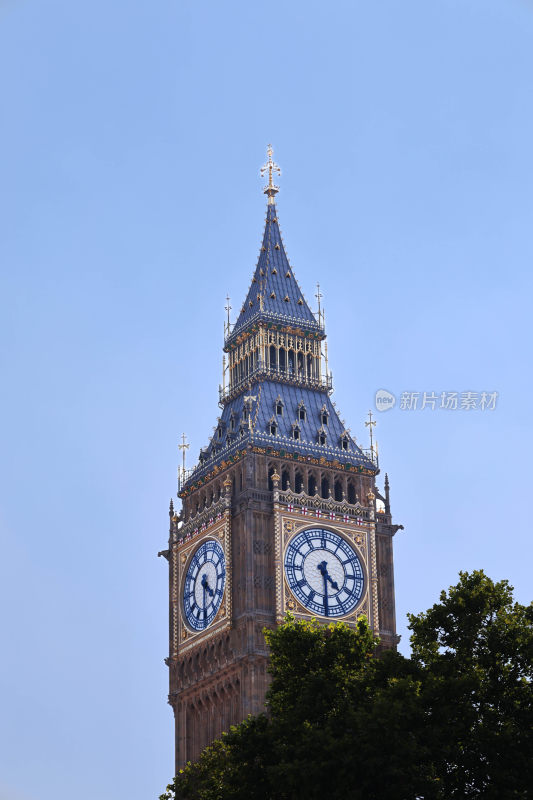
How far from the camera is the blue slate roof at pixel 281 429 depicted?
125750 mm

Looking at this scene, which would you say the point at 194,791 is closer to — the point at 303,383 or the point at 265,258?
the point at 303,383

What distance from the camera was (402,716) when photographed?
81000 mm

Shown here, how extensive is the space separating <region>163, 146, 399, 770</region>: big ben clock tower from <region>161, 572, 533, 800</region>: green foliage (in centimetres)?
2704

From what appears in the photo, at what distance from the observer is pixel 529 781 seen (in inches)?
3206

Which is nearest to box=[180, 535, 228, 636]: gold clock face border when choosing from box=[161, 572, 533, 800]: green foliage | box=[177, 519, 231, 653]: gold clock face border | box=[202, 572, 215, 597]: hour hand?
box=[177, 519, 231, 653]: gold clock face border

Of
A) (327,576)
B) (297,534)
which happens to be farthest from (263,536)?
(327,576)

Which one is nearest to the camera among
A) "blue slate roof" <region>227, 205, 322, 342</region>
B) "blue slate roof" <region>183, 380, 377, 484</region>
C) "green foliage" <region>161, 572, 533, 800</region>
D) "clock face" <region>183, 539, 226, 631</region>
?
"green foliage" <region>161, 572, 533, 800</region>

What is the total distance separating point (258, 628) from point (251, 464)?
459 inches

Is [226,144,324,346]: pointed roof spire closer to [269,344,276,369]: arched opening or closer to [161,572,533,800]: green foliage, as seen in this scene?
[269,344,276,369]: arched opening

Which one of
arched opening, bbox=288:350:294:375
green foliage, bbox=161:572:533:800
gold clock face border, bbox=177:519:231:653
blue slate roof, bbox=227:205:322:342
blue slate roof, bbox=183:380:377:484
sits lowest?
green foliage, bbox=161:572:533:800

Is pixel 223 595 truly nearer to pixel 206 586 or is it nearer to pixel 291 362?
pixel 206 586

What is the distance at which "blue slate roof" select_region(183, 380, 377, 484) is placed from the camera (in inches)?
4951

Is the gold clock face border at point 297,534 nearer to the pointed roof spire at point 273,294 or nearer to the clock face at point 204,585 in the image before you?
the clock face at point 204,585

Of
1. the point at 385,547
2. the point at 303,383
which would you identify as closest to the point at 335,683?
the point at 385,547
